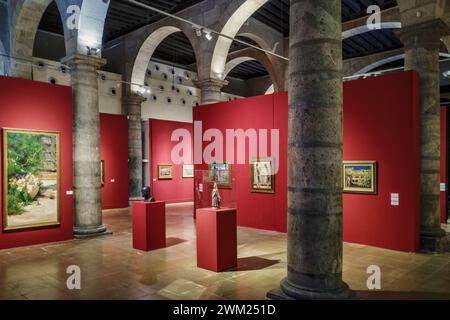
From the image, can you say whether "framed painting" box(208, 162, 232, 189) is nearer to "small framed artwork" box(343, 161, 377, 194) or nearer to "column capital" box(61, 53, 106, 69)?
"small framed artwork" box(343, 161, 377, 194)

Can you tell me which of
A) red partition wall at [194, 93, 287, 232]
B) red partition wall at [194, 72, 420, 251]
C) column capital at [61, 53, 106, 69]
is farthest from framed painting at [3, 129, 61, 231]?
red partition wall at [194, 93, 287, 232]

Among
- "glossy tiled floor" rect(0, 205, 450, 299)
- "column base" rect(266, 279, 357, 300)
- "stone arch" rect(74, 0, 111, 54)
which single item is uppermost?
"stone arch" rect(74, 0, 111, 54)

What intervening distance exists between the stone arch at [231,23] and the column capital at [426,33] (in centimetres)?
557

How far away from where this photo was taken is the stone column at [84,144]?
29.7 ft

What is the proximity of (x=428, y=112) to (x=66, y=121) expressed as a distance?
8.67 m

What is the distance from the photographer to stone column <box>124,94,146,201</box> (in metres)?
16.3

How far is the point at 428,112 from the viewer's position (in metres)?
7.54

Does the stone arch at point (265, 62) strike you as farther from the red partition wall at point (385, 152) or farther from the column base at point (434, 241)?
the column base at point (434, 241)

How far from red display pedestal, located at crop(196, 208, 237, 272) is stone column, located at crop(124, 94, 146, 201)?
10.8m

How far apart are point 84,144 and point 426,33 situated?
8.65 meters

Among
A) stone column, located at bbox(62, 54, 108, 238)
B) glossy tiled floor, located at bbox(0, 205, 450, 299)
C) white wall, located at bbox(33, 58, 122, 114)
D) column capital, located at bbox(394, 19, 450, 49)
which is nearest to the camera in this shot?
glossy tiled floor, located at bbox(0, 205, 450, 299)

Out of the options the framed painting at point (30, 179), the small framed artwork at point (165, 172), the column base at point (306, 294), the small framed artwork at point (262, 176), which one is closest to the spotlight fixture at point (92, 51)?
the framed painting at point (30, 179)

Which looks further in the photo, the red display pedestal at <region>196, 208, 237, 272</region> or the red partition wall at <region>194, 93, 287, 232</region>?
the red partition wall at <region>194, 93, 287, 232</region>
